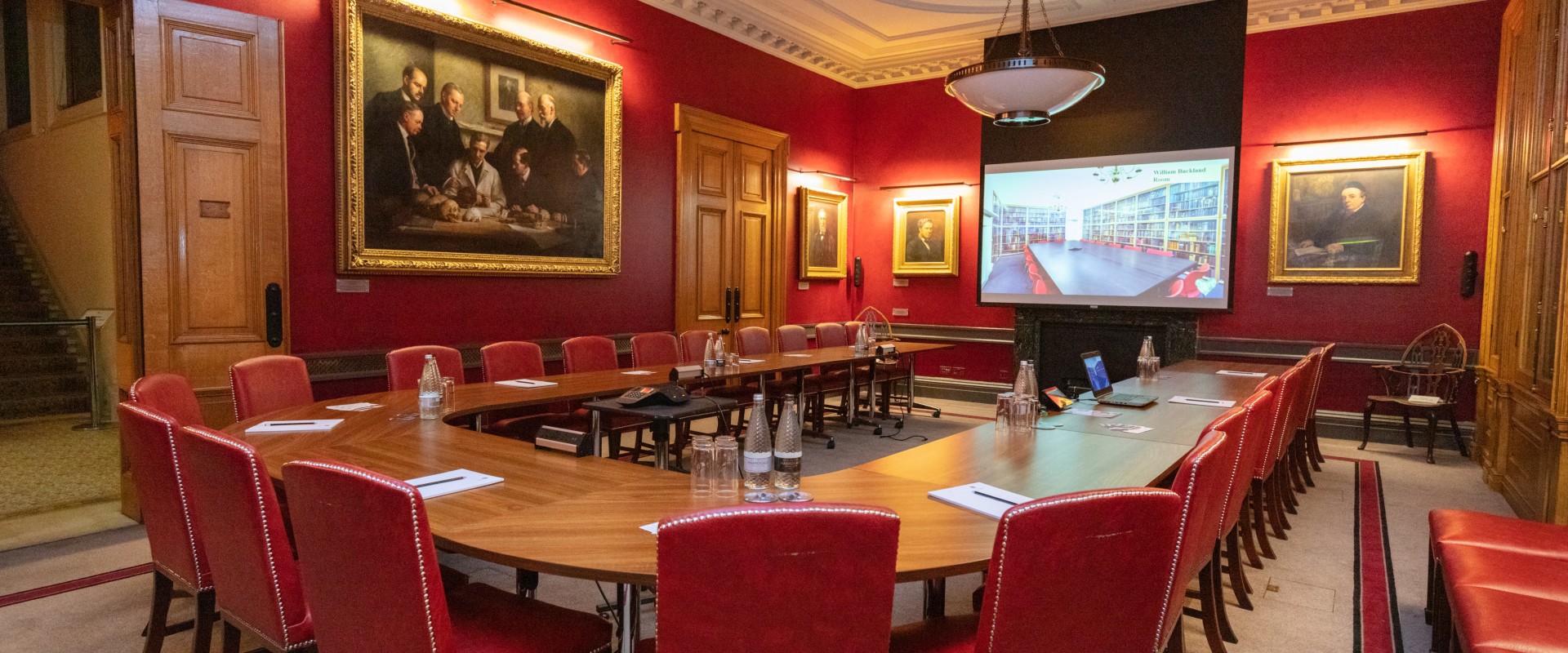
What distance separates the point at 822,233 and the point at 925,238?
113cm

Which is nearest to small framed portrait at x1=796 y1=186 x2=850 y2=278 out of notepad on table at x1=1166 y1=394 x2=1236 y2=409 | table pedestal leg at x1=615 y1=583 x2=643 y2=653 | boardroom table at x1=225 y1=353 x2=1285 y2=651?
notepad on table at x1=1166 y1=394 x2=1236 y2=409

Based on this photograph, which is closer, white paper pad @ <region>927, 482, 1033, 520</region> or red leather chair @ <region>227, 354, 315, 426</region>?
white paper pad @ <region>927, 482, 1033, 520</region>

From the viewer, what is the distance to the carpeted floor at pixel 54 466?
4.51 metres

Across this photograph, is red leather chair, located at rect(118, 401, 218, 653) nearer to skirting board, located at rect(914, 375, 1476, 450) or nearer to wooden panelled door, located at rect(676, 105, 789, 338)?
wooden panelled door, located at rect(676, 105, 789, 338)

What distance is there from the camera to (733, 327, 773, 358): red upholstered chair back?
6301mm

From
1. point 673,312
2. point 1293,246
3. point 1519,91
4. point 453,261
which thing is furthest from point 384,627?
point 1293,246

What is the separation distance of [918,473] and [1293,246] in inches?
237

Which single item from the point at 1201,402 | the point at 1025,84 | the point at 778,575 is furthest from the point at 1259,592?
the point at 778,575

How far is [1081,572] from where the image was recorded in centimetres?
147

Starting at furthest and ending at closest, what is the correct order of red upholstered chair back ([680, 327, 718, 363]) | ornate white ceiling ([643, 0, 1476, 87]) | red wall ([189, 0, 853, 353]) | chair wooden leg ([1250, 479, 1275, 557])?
ornate white ceiling ([643, 0, 1476, 87])
red upholstered chair back ([680, 327, 718, 363])
red wall ([189, 0, 853, 353])
chair wooden leg ([1250, 479, 1275, 557])

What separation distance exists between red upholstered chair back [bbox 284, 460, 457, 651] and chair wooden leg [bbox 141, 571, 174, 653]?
1.07 m

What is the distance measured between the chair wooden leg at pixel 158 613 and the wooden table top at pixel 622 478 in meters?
0.42

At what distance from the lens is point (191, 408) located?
2.99 metres

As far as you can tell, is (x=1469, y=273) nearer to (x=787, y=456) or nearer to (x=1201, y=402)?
(x=1201, y=402)
